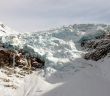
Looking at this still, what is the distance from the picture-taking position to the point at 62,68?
156 feet

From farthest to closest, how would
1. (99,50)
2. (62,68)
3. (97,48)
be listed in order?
(97,48)
(99,50)
(62,68)

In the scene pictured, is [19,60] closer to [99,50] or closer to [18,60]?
[18,60]

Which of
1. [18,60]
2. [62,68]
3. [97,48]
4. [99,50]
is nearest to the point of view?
[62,68]

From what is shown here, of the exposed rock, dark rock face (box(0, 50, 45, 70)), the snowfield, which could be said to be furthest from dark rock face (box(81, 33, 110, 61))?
dark rock face (box(0, 50, 45, 70))

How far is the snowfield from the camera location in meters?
42.3

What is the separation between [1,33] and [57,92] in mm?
21946

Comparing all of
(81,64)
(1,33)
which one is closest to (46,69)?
(81,64)

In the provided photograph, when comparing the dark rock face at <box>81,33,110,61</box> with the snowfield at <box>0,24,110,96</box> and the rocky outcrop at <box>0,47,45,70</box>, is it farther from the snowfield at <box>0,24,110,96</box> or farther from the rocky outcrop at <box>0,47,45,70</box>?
the rocky outcrop at <box>0,47,45,70</box>

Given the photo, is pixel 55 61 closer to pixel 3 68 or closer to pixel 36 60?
pixel 36 60

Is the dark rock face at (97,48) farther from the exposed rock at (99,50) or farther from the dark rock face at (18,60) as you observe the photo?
the dark rock face at (18,60)

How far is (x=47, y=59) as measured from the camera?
4875cm

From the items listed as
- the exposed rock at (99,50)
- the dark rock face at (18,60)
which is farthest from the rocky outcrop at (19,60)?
the exposed rock at (99,50)

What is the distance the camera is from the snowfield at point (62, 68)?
139 ft

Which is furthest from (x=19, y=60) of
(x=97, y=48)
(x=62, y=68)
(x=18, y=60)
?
(x=97, y=48)
